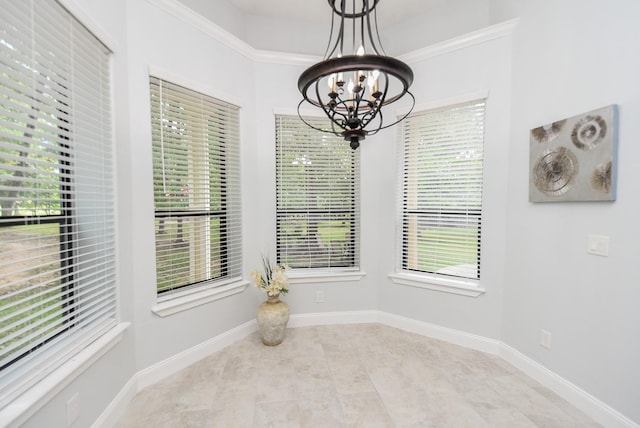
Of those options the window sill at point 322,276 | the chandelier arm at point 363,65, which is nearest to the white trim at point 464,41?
the chandelier arm at point 363,65

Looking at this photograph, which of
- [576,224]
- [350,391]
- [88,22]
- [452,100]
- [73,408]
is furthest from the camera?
A: [452,100]

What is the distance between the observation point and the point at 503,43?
93.2 inches

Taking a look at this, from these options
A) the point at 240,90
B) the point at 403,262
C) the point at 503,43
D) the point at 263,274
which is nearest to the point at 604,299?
the point at 403,262

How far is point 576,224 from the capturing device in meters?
1.87

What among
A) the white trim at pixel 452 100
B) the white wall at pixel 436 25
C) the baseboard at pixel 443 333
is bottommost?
the baseboard at pixel 443 333

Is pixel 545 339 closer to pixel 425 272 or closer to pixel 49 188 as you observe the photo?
pixel 425 272

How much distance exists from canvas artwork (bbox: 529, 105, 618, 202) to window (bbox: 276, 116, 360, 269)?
1640 mm

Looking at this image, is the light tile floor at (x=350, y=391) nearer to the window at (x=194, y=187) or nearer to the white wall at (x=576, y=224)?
the white wall at (x=576, y=224)

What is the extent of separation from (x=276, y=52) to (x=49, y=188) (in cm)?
234

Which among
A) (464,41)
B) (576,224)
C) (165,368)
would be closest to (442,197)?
(576,224)

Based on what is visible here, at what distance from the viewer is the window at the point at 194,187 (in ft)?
7.00

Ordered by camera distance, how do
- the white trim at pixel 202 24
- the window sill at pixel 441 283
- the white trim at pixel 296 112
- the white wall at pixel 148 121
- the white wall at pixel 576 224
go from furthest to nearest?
the white trim at pixel 296 112 → the window sill at pixel 441 283 → the white trim at pixel 202 24 → the white wall at pixel 148 121 → the white wall at pixel 576 224

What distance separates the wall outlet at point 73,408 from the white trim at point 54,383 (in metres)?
0.11

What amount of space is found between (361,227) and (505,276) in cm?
145
